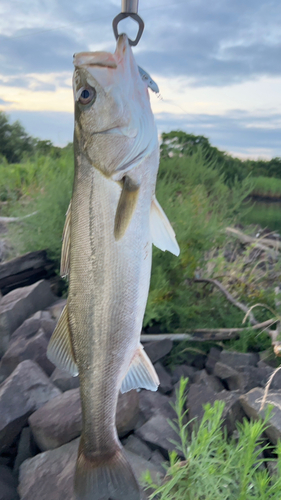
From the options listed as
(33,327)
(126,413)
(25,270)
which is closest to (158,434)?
(126,413)

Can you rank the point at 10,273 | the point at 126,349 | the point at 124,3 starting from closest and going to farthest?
the point at 124,3
the point at 126,349
the point at 10,273

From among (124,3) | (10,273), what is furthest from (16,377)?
(124,3)

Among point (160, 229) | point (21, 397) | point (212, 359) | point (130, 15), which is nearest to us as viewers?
point (130, 15)

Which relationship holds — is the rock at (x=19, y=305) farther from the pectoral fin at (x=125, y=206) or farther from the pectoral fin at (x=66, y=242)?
the pectoral fin at (x=125, y=206)

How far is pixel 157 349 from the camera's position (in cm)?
322

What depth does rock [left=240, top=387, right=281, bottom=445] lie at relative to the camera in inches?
88.3

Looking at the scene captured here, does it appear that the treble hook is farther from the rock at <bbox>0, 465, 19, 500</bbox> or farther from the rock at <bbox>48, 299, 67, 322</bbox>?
the rock at <bbox>48, 299, 67, 322</bbox>

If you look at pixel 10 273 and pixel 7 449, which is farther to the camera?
pixel 10 273

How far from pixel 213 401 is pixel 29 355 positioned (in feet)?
4.55

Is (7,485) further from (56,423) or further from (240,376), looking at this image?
(240,376)

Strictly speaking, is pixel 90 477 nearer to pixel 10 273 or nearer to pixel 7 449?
pixel 7 449

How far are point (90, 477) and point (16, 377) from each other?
1222mm

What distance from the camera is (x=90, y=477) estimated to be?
63.1 inches

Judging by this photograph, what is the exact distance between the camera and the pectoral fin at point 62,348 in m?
1.57
